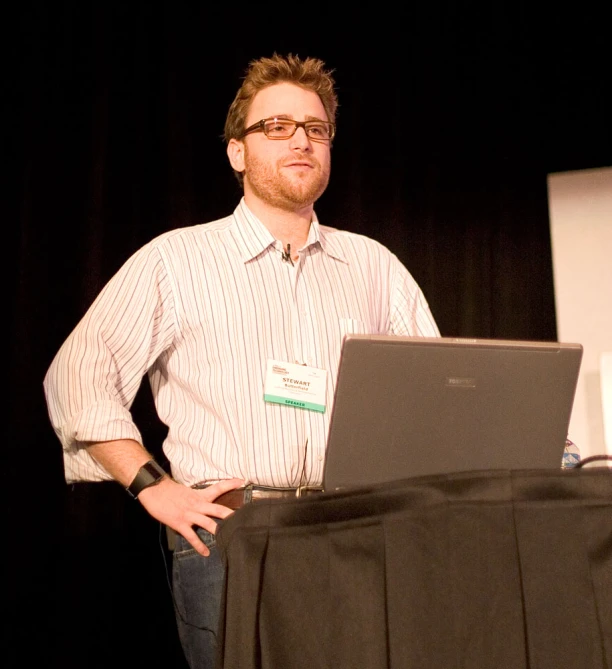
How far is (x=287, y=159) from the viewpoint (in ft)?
6.79

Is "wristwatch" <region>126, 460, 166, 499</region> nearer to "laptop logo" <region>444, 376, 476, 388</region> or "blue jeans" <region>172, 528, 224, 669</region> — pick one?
"blue jeans" <region>172, 528, 224, 669</region>

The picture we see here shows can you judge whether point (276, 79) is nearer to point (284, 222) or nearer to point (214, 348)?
point (284, 222)

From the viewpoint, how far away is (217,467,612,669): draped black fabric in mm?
905

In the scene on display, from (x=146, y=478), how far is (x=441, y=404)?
1.95 ft

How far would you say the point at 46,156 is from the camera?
2654mm

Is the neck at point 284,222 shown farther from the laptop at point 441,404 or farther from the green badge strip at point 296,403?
the laptop at point 441,404

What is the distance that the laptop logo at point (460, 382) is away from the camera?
128 centimetres

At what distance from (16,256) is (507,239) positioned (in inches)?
68.8

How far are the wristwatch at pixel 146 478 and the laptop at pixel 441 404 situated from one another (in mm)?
Result: 366

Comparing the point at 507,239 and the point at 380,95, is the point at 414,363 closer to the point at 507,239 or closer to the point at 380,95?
the point at 507,239

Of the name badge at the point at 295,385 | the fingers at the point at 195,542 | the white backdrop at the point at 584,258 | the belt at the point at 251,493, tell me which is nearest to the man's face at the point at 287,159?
the name badge at the point at 295,385

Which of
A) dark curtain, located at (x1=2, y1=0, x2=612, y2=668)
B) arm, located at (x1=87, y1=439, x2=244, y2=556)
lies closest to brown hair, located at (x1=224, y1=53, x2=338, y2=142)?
dark curtain, located at (x1=2, y1=0, x2=612, y2=668)

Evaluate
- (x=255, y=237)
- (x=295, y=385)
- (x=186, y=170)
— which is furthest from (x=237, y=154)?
(x=295, y=385)

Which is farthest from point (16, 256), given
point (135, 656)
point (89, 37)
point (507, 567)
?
point (507, 567)
